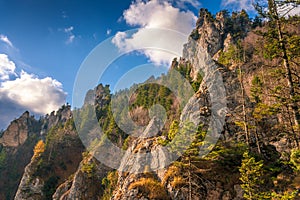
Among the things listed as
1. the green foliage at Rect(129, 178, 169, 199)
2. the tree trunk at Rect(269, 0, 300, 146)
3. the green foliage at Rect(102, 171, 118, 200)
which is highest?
the tree trunk at Rect(269, 0, 300, 146)

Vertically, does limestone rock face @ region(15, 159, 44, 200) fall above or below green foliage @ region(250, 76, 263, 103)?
below

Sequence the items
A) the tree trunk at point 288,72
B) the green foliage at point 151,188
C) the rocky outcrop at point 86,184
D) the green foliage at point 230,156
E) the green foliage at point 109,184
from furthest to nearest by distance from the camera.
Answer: the rocky outcrop at point 86,184 → the green foliage at point 109,184 → the green foliage at point 230,156 → the green foliage at point 151,188 → the tree trunk at point 288,72

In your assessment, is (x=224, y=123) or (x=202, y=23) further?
(x=202, y=23)

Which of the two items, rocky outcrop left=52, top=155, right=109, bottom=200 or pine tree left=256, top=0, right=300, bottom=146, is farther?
rocky outcrop left=52, top=155, right=109, bottom=200

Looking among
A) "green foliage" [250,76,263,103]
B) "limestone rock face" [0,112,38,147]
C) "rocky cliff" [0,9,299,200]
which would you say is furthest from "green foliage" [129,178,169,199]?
"limestone rock face" [0,112,38,147]

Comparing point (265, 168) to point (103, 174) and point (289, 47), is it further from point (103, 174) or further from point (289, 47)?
point (103, 174)

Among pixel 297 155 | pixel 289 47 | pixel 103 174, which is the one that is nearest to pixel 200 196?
pixel 297 155

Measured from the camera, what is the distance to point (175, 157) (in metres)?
23.3

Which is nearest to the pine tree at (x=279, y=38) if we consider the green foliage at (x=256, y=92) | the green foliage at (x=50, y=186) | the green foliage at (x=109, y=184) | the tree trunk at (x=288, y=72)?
the tree trunk at (x=288, y=72)

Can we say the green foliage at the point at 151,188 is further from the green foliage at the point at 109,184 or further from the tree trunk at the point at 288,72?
the green foliage at the point at 109,184

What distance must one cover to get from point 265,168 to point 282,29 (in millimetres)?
13376

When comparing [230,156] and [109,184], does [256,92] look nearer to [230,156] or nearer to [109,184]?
[230,156]

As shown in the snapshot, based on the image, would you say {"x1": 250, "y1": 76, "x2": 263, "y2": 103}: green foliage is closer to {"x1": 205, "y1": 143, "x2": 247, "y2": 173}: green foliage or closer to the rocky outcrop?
{"x1": 205, "y1": 143, "x2": 247, "y2": 173}: green foliage

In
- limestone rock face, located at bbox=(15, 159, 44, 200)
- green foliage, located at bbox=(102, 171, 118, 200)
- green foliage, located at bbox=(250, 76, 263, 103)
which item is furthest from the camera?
limestone rock face, located at bbox=(15, 159, 44, 200)
